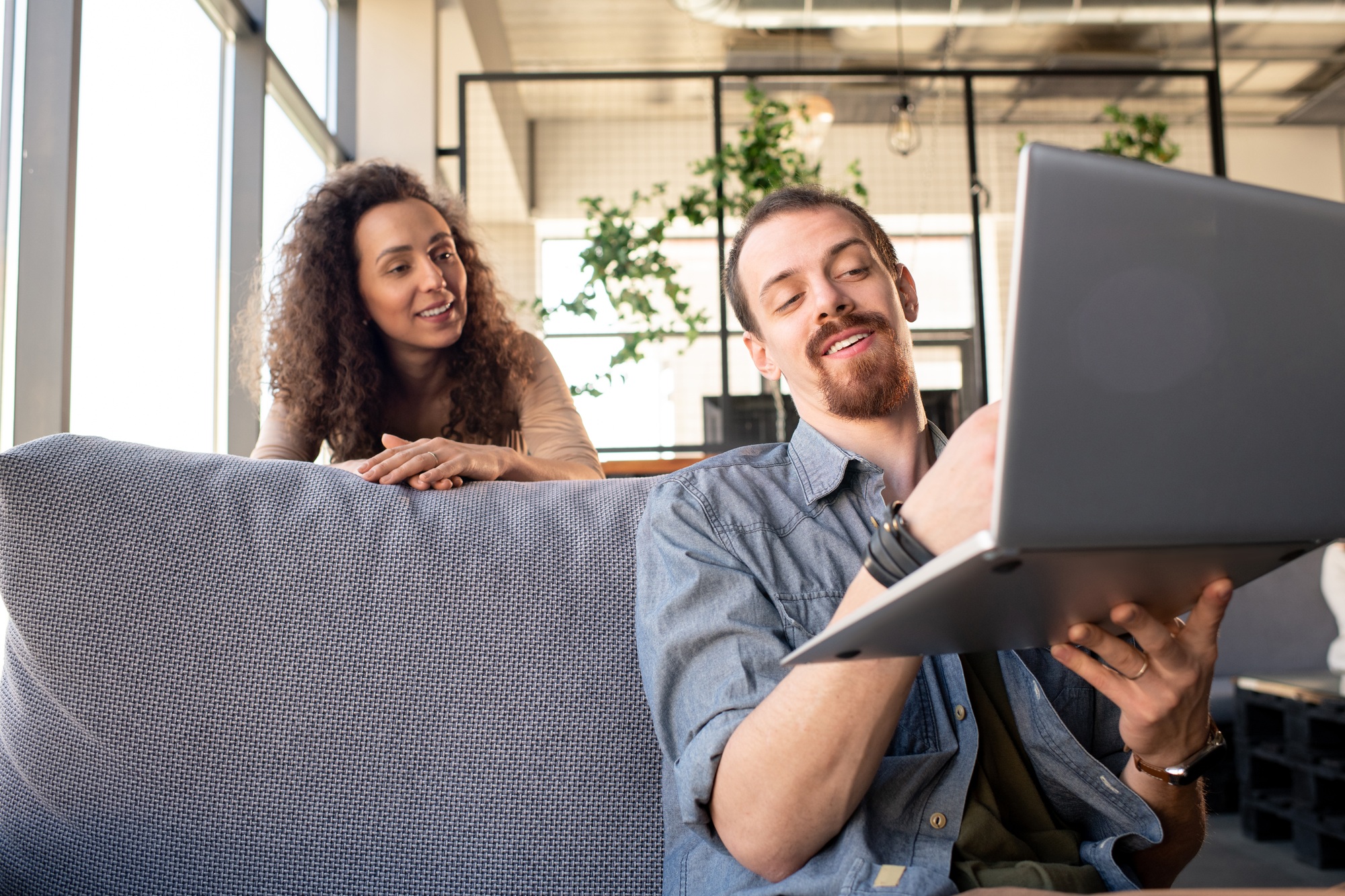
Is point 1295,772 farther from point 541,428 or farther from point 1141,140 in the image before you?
point 1141,140

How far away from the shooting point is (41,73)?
1.82 meters

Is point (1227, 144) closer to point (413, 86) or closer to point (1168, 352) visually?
point (413, 86)

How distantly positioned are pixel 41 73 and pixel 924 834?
1990 mm

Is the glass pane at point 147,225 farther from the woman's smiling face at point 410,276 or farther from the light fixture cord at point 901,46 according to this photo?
the light fixture cord at point 901,46

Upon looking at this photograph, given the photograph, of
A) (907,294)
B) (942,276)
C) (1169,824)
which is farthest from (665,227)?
(942,276)

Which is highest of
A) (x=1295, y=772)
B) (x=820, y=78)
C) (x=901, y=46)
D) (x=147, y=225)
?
(x=901, y=46)

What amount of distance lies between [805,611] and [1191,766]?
1.15 feet

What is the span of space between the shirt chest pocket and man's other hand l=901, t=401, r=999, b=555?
0.85ft

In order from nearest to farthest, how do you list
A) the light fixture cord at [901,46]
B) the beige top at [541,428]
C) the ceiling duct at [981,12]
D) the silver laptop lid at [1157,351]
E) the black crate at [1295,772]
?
the silver laptop lid at [1157,351], the beige top at [541,428], the black crate at [1295,772], the light fixture cord at [901,46], the ceiling duct at [981,12]

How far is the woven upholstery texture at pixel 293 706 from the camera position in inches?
36.6

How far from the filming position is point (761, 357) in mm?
1165

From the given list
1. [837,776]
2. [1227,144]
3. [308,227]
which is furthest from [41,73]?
[1227,144]

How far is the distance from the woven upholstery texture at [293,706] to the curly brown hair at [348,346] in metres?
0.77

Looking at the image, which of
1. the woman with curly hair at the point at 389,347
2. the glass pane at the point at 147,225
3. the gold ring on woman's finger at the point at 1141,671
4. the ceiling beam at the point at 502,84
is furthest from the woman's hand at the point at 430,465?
the ceiling beam at the point at 502,84
